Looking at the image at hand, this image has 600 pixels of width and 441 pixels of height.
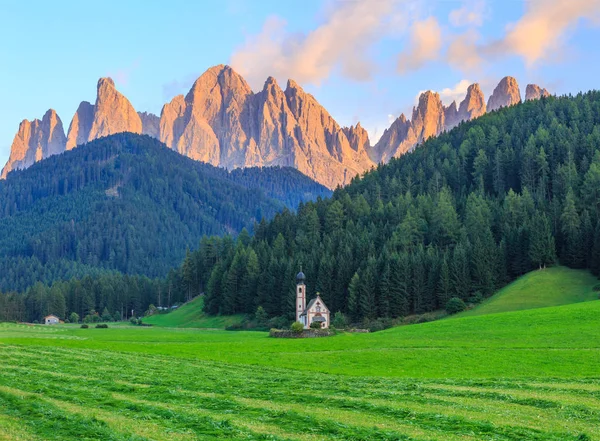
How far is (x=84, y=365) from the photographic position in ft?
121

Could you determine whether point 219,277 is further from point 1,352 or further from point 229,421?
point 229,421

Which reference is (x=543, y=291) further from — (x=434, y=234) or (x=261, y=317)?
(x=261, y=317)

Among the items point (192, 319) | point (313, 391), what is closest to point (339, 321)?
point (192, 319)

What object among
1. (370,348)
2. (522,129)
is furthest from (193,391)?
(522,129)

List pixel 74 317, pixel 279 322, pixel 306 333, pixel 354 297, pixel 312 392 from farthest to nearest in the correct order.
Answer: pixel 74 317
pixel 279 322
pixel 354 297
pixel 306 333
pixel 312 392

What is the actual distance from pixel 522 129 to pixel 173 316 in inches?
4146

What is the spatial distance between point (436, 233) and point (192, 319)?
165ft

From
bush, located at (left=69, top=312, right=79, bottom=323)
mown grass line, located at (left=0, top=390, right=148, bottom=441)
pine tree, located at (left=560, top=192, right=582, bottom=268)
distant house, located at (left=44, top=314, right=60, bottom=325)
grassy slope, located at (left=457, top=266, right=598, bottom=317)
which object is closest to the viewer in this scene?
mown grass line, located at (left=0, top=390, right=148, bottom=441)

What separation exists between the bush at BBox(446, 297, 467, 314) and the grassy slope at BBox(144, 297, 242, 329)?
129ft

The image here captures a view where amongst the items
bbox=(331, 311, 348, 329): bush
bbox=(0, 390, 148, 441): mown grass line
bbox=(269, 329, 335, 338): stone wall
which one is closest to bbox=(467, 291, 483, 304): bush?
bbox=(331, 311, 348, 329): bush

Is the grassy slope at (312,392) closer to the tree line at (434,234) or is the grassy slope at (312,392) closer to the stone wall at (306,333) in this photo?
the stone wall at (306,333)

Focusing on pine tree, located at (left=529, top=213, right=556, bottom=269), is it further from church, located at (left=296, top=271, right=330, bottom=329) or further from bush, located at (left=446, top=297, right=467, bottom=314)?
church, located at (left=296, top=271, right=330, bottom=329)

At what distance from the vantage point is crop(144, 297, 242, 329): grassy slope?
113 meters

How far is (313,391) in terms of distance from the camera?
29.0m
